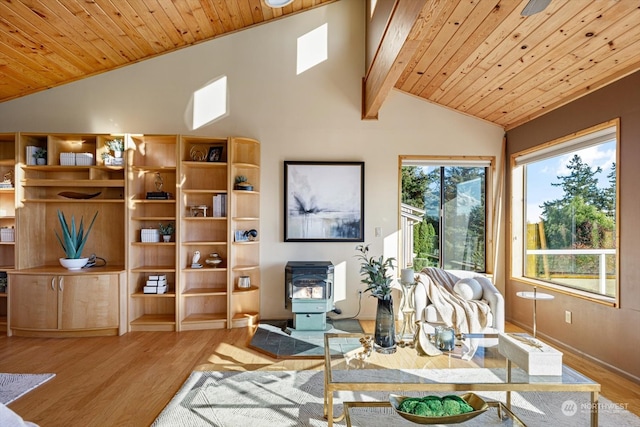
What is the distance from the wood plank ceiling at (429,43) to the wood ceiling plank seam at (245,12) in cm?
2

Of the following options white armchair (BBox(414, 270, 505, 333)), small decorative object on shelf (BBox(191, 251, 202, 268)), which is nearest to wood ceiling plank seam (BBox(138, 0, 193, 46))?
small decorative object on shelf (BBox(191, 251, 202, 268))

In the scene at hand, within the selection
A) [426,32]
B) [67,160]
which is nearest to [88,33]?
[67,160]

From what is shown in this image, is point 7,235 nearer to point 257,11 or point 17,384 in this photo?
point 17,384

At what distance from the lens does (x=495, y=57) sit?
3383mm

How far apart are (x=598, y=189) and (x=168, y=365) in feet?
13.7

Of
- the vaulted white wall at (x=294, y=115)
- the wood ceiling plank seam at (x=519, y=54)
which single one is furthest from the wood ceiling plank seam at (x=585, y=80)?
the vaulted white wall at (x=294, y=115)

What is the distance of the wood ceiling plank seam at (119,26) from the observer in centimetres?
340

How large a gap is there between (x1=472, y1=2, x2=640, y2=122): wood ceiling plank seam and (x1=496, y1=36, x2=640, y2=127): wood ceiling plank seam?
0.07m

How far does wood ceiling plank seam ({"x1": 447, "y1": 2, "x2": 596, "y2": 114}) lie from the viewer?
8.79ft

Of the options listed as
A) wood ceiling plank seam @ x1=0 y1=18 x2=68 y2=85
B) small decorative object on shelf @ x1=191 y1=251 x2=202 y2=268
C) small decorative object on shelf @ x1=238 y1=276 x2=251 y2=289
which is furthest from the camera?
small decorative object on shelf @ x1=238 y1=276 x2=251 y2=289

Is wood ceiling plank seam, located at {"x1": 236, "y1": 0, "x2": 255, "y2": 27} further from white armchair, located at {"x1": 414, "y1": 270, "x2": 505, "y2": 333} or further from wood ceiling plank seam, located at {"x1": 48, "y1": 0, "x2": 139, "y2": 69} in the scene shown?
white armchair, located at {"x1": 414, "y1": 270, "x2": 505, "y2": 333}

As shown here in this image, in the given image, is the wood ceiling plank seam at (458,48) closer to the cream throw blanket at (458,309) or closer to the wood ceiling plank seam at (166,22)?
the cream throw blanket at (458,309)

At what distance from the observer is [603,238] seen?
337 cm

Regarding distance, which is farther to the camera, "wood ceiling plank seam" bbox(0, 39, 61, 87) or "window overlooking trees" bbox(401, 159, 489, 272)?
"window overlooking trees" bbox(401, 159, 489, 272)
